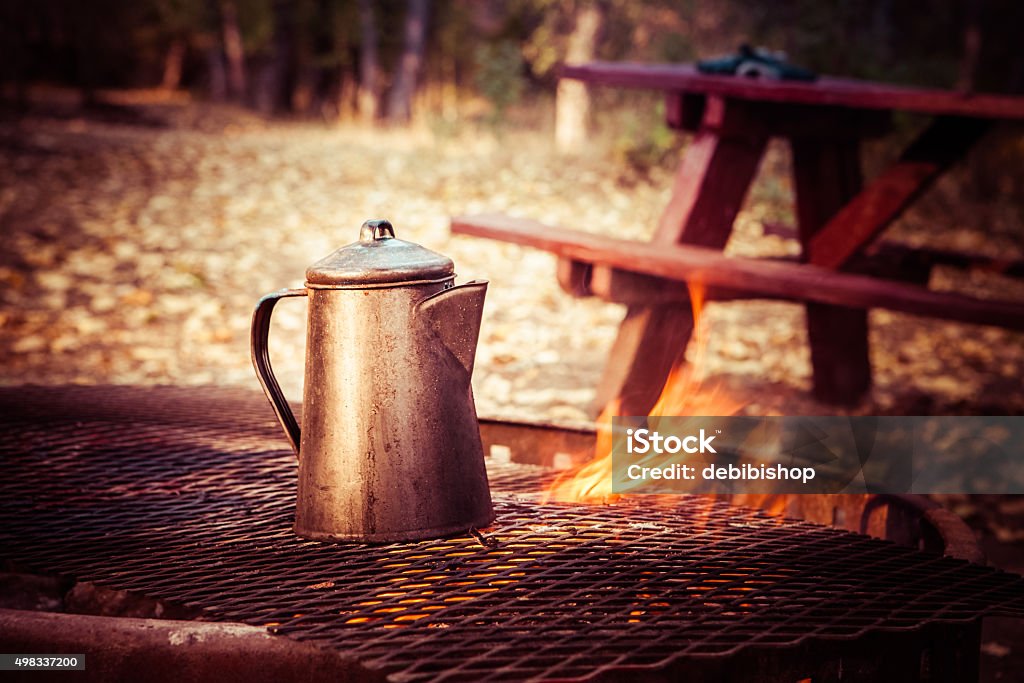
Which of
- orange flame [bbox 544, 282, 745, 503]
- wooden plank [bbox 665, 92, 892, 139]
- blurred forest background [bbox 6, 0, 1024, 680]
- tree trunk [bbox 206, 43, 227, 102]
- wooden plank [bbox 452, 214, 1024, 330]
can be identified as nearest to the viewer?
orange flame [bbox 544, 282, 745, 503]

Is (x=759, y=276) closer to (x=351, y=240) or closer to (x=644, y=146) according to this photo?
(x=351, y=240)

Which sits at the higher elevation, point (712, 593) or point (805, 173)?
point (805, 173)

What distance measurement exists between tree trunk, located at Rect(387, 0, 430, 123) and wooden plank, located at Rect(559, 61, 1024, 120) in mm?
11976

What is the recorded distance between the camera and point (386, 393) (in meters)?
1.42

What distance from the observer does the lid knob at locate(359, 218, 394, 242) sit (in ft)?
4.82

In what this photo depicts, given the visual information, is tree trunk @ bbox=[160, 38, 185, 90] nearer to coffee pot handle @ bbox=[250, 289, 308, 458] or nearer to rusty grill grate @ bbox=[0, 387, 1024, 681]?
rusty grill grate @ bbox=[0, 387, 1024, 681]

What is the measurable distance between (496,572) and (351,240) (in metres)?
5.16

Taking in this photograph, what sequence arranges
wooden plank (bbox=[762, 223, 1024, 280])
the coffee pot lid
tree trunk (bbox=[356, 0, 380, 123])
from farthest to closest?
tree trunk (bbox=[356, 0, 380, 123]), wooden plank (bbox=[762, 223, 1024, 280]), the coffee pot lid

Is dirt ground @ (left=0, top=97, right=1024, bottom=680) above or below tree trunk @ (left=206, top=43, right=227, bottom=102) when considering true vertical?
below

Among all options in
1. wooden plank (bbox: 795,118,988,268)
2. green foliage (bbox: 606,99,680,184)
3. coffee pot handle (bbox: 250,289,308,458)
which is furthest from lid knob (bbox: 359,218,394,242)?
green foliage (bbox: 606,99,680,184)

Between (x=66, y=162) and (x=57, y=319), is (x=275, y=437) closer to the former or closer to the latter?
(x=57, y=319)

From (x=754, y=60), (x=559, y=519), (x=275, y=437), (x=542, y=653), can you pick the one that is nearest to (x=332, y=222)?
(x=754, y=60)

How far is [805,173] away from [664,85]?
78 cm

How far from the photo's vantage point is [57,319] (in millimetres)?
4645
